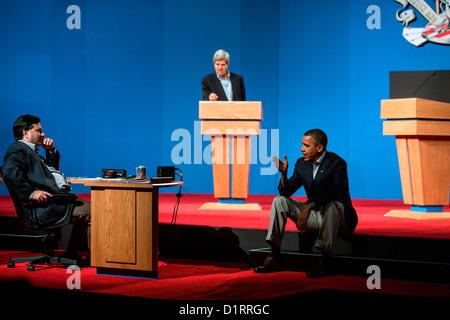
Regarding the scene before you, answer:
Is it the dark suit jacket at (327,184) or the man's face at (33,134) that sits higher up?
the man's face at (33,134)

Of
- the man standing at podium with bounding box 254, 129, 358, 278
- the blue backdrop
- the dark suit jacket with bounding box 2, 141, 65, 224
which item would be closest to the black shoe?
the man standing at podium with bounding box 254, 129, 358, 278

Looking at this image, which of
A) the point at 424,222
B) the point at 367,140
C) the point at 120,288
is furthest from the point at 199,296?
the point at 367,140

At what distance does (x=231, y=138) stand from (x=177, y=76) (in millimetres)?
2251

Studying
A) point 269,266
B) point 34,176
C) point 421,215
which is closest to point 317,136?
point 269,266

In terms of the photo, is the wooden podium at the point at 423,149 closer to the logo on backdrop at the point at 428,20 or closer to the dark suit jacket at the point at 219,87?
the dark suit jacket at the point at 219,87

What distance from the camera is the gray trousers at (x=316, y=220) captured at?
12.4 ft

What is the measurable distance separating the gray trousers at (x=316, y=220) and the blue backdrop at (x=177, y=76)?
3130 mm

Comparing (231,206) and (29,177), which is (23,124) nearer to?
(29,177)

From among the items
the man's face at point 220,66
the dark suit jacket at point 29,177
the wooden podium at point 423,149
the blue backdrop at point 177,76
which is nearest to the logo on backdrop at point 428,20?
the blue backdrop at point 177,76

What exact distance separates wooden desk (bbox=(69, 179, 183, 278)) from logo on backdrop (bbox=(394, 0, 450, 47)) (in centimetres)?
415

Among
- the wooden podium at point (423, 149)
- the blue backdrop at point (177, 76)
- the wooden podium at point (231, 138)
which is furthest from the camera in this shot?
the blue backdrop at point (177, 76)

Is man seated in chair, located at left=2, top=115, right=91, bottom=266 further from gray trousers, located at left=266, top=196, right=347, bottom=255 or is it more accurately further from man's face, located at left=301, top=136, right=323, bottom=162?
man's face, located at left=301, top=136, right=323, bottom=162

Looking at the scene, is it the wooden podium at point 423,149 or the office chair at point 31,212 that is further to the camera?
the wooden podium at point 423,149

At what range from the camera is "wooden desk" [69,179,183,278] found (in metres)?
3.83
